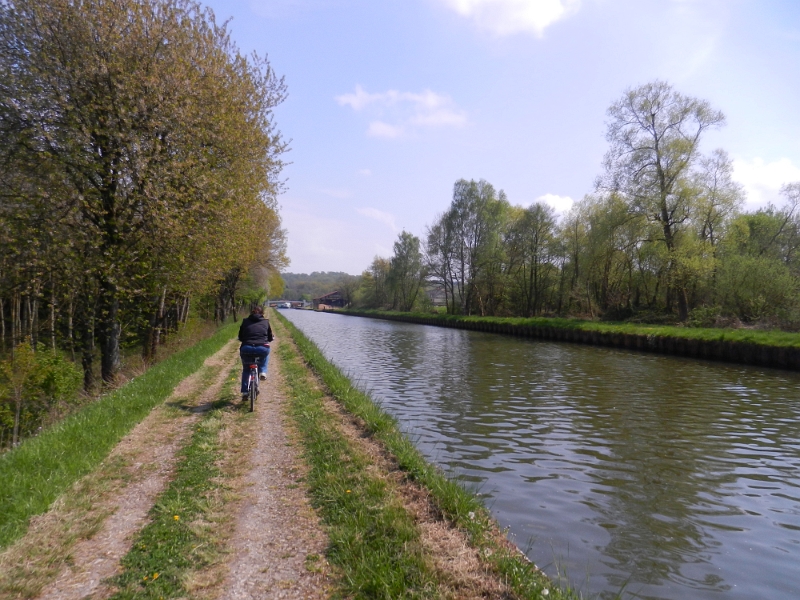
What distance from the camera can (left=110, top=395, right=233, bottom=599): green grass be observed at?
3.53 m

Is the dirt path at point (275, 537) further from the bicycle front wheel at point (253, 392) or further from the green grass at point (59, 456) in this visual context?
the bicycle front wheel at point (253, 392)

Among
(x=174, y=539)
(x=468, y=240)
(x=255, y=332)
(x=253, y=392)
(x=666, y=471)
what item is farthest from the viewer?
(x=468, y=240)

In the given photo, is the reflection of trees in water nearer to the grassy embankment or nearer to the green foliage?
the grassy embankment

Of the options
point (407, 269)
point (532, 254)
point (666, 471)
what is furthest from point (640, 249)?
point (407, 269)

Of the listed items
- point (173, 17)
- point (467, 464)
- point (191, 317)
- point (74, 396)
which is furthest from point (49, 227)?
point (191, 317)

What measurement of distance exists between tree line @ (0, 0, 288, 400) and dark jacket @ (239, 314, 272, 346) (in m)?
3.32

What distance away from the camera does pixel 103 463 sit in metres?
5.96

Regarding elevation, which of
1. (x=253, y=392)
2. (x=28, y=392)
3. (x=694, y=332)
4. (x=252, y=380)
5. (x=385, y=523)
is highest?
(x=694, y=332)

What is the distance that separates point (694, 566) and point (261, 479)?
4.70 meters

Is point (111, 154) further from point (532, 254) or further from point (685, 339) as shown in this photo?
point (532, 254)

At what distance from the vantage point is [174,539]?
4195 millimetres

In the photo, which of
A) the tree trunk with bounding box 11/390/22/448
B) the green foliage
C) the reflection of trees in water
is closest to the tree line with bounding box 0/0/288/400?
the green foliage

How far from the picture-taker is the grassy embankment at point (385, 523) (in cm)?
362

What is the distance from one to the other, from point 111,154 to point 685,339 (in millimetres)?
24308
